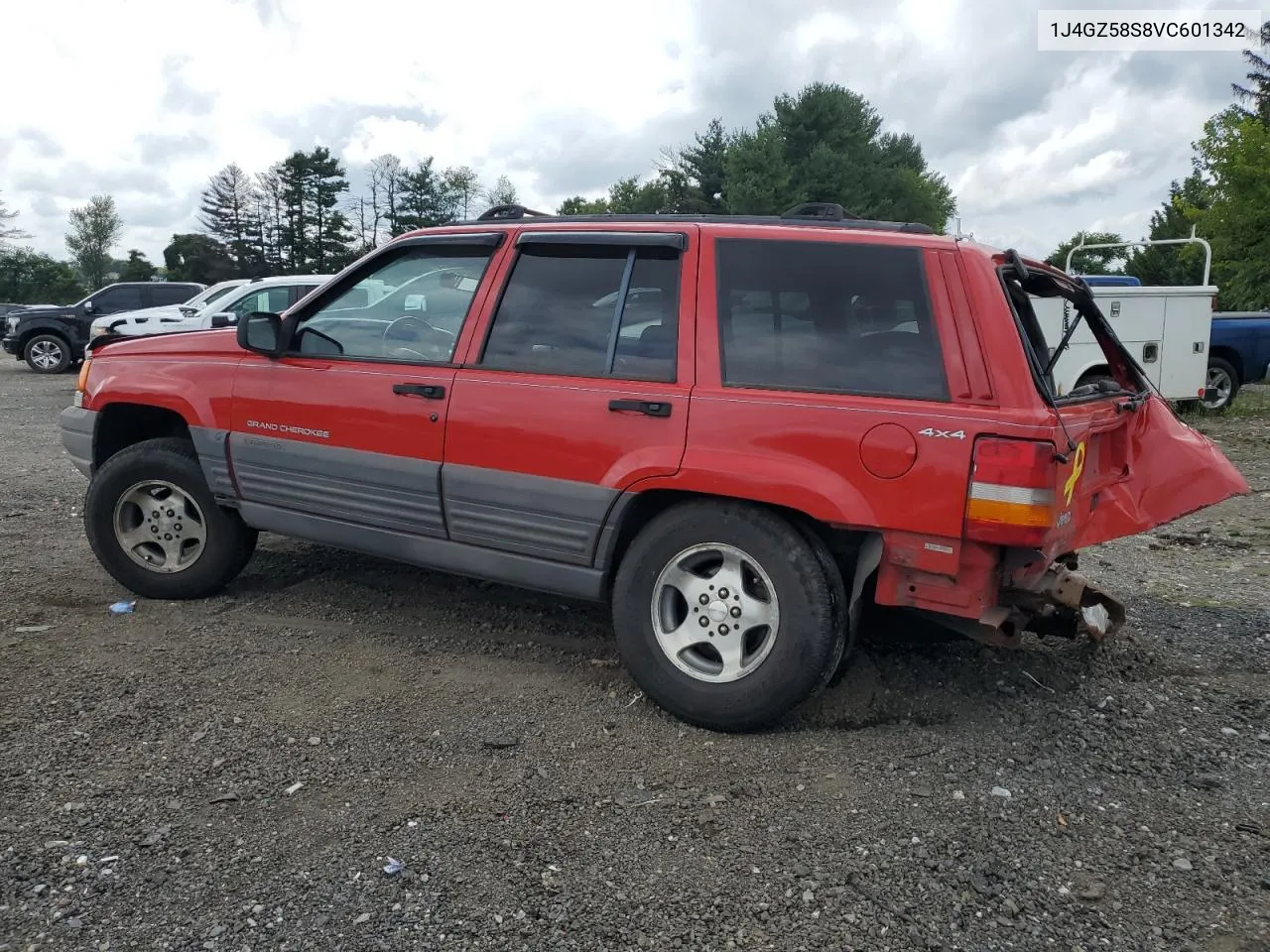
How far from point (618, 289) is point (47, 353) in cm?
2015

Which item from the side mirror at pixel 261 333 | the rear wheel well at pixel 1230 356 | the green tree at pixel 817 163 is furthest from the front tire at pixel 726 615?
the green tree at pixel 817 163

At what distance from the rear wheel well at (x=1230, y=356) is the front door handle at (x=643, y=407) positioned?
13581mm

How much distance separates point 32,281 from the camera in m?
59.4

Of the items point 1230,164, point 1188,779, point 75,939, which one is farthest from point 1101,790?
point 1230,164

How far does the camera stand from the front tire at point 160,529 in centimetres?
466

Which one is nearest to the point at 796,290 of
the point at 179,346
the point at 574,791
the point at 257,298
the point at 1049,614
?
the point at 1049,614

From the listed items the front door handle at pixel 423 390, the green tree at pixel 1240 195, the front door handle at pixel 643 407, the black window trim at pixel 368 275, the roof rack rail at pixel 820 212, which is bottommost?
the front door handle at pixel 643 407

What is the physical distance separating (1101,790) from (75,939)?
2.92 m

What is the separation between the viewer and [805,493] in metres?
3.24

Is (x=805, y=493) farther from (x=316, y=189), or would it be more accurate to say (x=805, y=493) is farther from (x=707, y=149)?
(x=316, y=189)

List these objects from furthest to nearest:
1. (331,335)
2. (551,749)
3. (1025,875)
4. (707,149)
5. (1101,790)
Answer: (707,149)
(331,335)
(551,749)
(1101,790)
(1025,875)

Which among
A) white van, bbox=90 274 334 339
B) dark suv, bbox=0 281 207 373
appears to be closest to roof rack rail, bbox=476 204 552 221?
white van, bbox=90 274 334 339

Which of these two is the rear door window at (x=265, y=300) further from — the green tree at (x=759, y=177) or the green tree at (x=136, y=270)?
the green tree at (x=136, y=270)

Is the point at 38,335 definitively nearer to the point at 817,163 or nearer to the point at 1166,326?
the point at 1166,326
